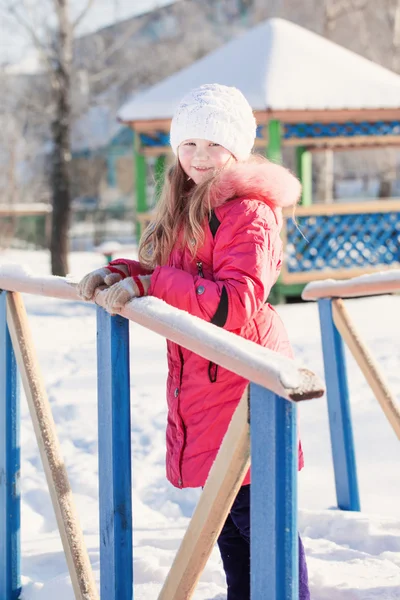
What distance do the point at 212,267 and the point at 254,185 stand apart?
0.76 feet

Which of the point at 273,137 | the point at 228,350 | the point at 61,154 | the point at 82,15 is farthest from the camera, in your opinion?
the point at 61,154

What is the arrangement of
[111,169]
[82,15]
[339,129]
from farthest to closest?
[111,169]
[82,15]
[339,129]

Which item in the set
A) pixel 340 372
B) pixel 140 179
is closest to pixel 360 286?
pixel 340 372

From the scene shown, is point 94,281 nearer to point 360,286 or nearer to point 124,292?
point 124,292

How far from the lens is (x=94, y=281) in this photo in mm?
2062

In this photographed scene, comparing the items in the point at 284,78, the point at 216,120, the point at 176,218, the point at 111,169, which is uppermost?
the point at 111,169

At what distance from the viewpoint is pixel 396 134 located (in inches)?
484

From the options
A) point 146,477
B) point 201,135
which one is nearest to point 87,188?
point 146,477

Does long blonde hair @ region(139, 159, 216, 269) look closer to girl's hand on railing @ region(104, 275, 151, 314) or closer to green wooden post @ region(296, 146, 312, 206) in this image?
girl's hand on railing @ region(104, 275, 151, 314)

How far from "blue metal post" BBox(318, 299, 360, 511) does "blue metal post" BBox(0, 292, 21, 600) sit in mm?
1389

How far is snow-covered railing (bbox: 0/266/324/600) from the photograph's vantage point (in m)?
1.32

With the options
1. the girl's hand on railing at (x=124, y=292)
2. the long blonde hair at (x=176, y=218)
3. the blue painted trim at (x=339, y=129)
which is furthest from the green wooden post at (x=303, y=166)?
the girl's hand on railing at (x=124, y=292)

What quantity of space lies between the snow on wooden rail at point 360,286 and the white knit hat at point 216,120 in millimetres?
731

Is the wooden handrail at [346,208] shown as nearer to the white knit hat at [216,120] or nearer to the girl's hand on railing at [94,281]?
the white knit hat at [216,120]
